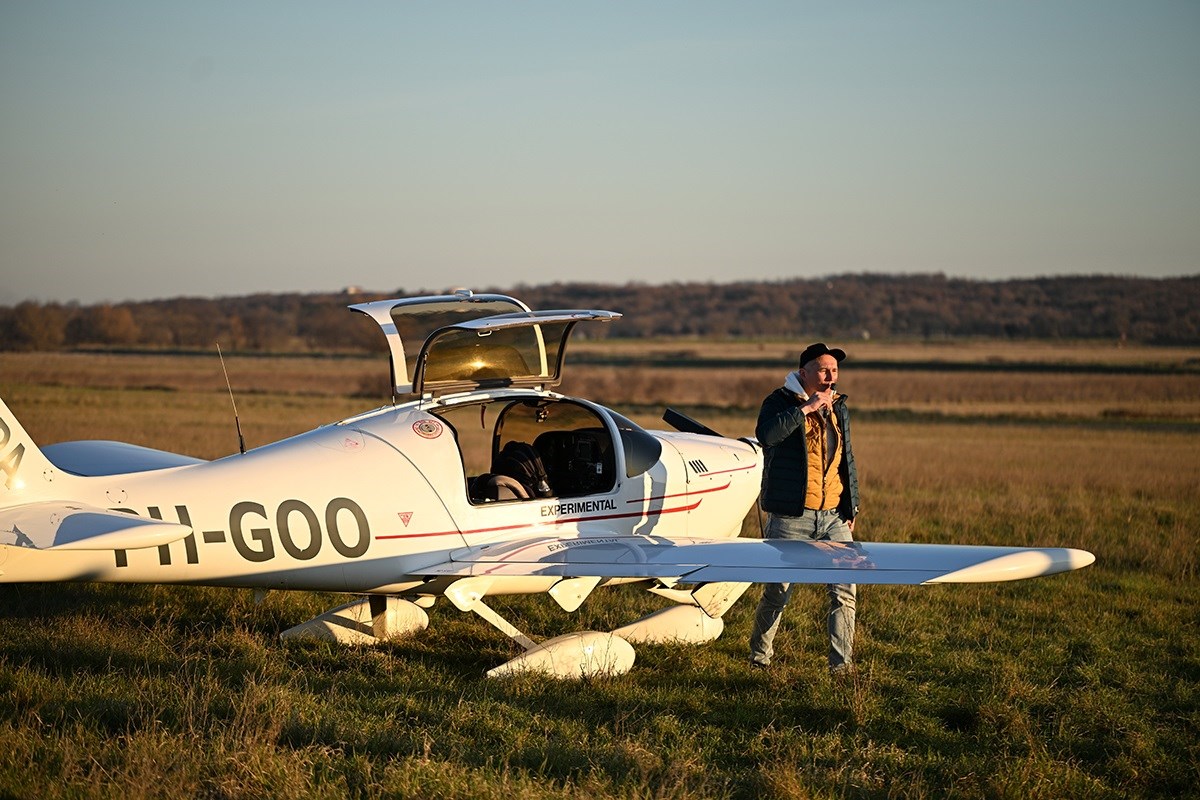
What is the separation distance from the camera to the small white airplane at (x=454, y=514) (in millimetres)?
6637

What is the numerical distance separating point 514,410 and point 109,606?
366cm

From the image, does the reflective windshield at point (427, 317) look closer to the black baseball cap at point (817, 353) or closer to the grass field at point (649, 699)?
the grass field at point (649, 699)

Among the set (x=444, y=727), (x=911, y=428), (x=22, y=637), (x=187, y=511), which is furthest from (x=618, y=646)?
(x=911, y=428)

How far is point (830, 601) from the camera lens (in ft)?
25.2

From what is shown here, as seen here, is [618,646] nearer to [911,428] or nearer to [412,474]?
[412,474]

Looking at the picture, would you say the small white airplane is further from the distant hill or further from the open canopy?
the distant hill

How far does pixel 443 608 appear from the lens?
947cm

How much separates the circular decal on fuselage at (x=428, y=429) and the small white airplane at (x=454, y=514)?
0.03 feet

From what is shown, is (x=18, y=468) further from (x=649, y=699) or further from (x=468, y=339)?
(x=649, y=699)

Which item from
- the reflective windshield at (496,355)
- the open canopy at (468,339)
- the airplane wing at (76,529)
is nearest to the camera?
the airplane wing at (76,529)

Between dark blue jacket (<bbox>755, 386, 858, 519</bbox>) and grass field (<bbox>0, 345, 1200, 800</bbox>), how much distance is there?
1.17 metres

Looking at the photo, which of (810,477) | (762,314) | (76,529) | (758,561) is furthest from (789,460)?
(762,314)

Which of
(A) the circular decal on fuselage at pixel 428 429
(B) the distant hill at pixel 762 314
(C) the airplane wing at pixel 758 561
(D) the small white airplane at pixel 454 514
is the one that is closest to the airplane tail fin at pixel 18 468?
(D) the small white airplane at pixel 454 514

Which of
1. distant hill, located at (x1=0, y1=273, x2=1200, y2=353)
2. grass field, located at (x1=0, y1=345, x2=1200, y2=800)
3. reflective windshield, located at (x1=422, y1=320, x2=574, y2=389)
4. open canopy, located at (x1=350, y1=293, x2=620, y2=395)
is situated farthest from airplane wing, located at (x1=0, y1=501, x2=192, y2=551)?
distant hill, located at (x1=0, y1=273, x2=1200, y2=353)
